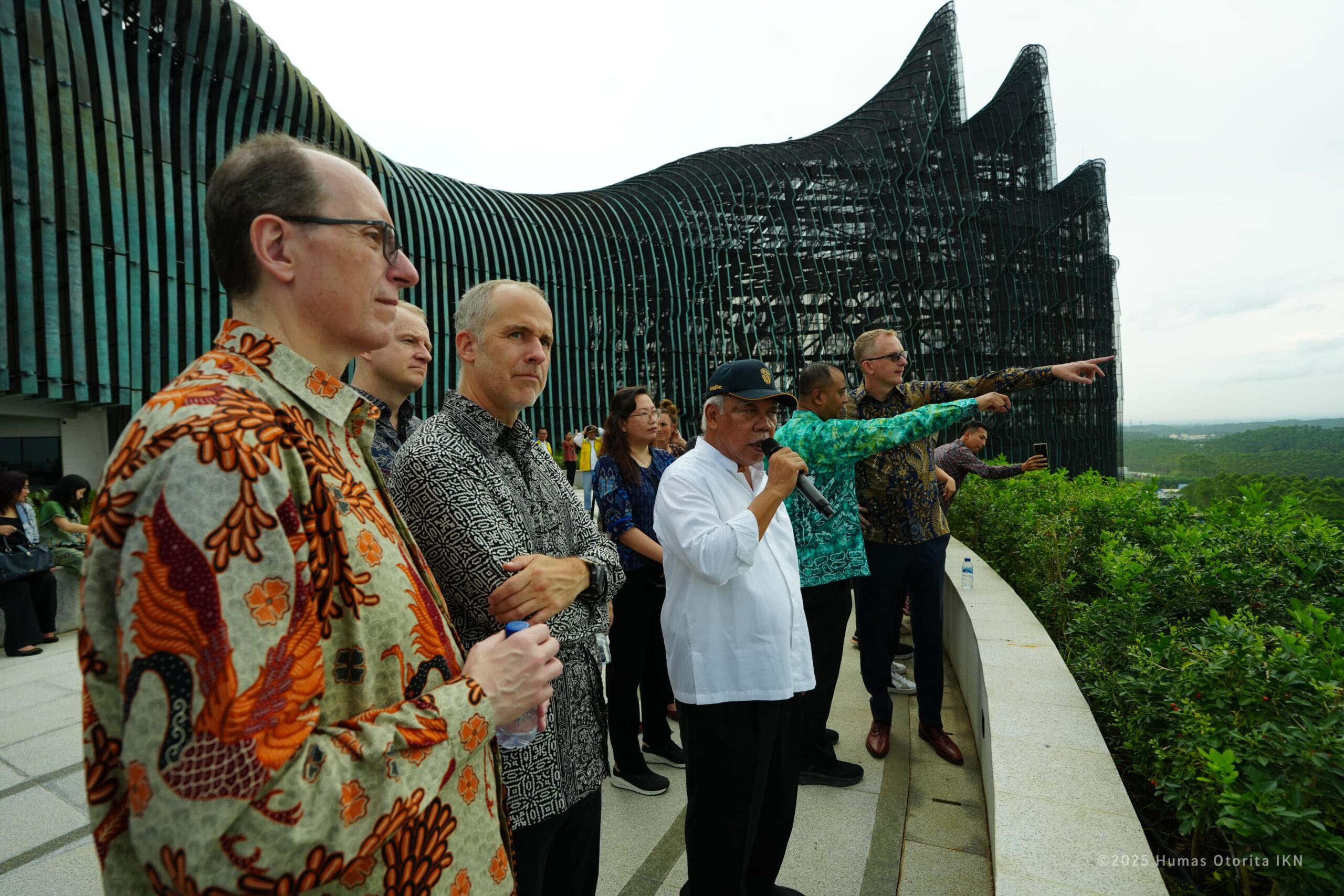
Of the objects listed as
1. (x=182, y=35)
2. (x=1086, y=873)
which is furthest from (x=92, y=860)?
(x=182, y=35)

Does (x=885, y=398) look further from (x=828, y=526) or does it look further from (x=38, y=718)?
(x=38, y=718)

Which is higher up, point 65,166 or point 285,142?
point 65,166

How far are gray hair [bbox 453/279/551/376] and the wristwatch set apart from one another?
0.62m

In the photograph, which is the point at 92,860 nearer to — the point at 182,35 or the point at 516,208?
the point at 182,35

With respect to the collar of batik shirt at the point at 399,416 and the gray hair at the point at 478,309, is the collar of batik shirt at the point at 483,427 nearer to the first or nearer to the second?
the gray hair at the point at 478,309

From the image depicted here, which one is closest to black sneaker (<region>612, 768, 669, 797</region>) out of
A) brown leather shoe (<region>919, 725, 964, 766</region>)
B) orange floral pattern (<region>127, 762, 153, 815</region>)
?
brown leather shoe (<region>919, 725, 964, 766</region>)

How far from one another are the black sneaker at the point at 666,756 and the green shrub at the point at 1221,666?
2.13 metres

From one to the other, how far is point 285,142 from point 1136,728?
319 cm

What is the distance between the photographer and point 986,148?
130ft

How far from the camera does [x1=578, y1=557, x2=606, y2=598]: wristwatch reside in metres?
1.78

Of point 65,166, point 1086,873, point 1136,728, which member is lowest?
point 1086,873

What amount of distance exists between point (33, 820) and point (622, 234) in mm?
31128

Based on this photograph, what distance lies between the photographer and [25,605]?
6316 mm

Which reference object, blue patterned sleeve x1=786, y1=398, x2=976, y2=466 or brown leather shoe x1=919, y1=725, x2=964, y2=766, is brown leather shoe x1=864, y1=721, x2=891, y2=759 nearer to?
brown leather shoe x1=919, y1=725, x2=964, y2=766
